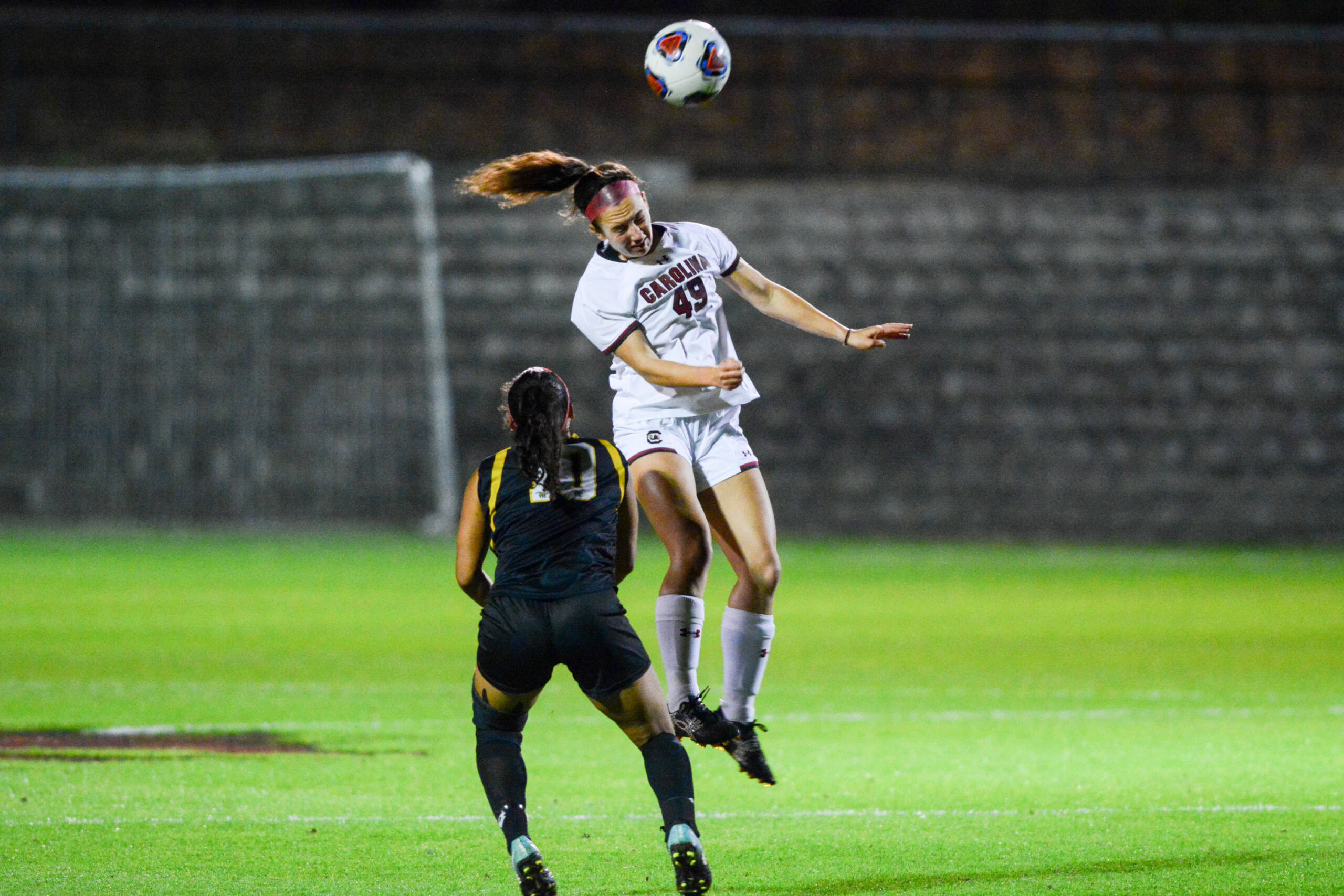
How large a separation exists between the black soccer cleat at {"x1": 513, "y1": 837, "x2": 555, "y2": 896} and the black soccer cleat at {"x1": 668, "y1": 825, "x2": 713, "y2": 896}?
333 millimetres

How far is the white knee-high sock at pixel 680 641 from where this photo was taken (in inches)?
254

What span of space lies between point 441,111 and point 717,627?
10.9 metres

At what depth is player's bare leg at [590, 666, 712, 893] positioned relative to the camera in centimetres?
457

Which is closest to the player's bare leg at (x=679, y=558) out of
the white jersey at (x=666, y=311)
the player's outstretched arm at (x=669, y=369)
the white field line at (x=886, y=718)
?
the white jersey at (x=666, y=311)

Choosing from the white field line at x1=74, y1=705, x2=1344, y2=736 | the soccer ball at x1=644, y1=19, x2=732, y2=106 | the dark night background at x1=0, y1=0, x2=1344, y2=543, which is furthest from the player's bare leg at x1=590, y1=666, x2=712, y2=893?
the dark night background at x1=0, y1=0, x2=1344, y2=543

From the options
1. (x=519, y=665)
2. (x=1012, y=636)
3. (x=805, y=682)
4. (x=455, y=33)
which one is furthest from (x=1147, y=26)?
(x=519, y=665)

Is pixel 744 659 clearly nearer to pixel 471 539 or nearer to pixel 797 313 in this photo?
pixel 797 313

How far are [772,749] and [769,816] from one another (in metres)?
1.61

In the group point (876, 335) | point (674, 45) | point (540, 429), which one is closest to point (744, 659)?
point (876, 335)

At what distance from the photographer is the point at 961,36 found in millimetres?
21781

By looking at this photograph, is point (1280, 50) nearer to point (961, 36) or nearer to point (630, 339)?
point (961, 36)

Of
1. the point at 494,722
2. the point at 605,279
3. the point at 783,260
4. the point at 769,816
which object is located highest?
the point at 783,260

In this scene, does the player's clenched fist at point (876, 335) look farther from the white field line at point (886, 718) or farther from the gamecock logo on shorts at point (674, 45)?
the white field line at point (886, 718)

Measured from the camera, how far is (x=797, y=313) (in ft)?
21.9
